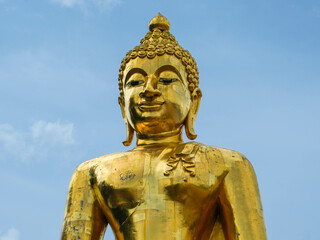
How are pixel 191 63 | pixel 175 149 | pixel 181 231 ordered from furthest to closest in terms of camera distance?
pixel 191 63 < pixel 175 149 < pixel 181 231

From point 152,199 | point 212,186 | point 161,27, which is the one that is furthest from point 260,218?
point 161,27

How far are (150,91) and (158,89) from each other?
0.15 metres

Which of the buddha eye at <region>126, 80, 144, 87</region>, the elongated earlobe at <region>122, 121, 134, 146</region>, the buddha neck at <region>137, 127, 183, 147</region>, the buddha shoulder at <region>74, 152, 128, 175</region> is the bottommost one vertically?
the buddha shoulder at <region>74, 152, 128, 175</region>

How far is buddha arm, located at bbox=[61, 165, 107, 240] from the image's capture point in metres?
8.93

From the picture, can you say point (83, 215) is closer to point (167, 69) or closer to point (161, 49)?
point (167, 69)

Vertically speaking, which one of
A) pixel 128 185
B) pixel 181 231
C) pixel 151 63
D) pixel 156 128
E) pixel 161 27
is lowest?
pixel 181 231

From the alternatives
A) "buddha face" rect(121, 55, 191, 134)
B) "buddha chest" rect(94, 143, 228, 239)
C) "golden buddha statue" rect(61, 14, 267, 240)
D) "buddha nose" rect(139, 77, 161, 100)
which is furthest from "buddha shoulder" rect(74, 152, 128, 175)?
"buddha nose" rect(139, 77, 161, 100)

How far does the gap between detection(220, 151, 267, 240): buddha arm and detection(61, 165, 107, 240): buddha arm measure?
1.46m

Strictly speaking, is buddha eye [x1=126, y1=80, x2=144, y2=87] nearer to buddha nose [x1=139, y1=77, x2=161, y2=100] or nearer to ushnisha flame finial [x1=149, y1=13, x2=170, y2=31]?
buddha nose [x1=139, y1=77, x2=161, y2=100]

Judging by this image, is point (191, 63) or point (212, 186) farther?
point (191, 63)

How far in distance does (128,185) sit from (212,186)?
93 cm

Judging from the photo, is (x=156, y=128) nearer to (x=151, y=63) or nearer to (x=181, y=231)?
(x=151, y=63)

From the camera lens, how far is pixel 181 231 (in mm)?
8453

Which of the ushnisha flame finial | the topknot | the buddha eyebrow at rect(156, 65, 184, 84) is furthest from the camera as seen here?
the ushnisha flame finial
